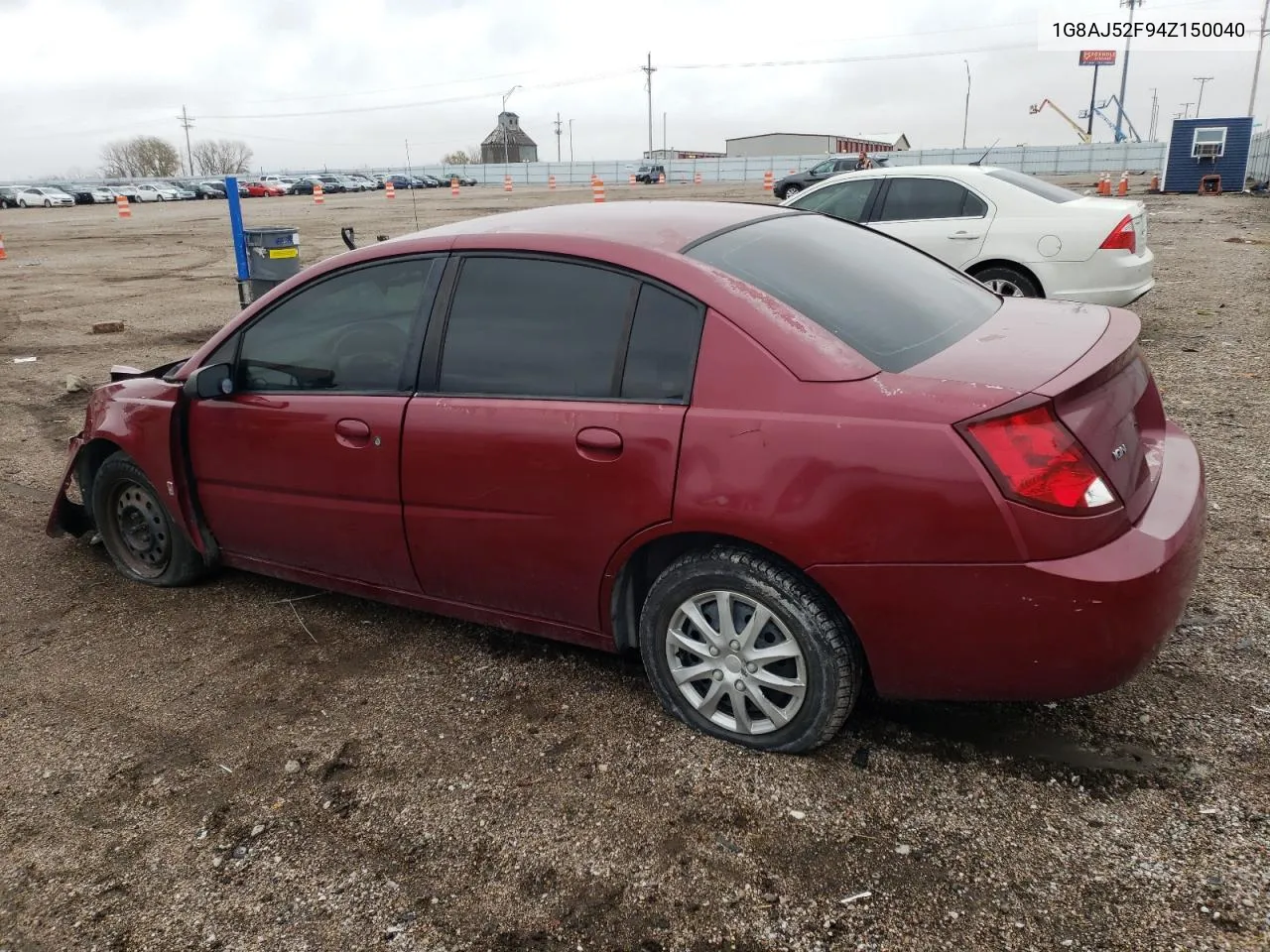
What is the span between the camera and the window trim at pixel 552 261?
276cm

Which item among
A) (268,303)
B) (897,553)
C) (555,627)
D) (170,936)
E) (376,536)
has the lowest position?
(170,936)

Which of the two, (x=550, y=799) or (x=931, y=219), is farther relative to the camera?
(x=931, y=219)

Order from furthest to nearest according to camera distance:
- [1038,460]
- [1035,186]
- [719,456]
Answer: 1. [1035,186]
2. [719,456]
3. [1038,460]

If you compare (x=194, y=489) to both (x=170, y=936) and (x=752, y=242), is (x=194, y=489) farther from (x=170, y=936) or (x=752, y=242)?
(x=752, y=242)

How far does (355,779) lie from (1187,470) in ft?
8.91

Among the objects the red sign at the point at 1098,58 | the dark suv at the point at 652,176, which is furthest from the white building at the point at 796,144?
the dark suv at the point at 652,176

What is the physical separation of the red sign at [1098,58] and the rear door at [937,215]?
3678 inches

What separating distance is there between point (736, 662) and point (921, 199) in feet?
22.0

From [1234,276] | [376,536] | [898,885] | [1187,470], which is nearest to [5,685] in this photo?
[376,536]

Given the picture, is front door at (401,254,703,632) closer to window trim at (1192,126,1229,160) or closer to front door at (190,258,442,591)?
front door at (190,258,442,591)

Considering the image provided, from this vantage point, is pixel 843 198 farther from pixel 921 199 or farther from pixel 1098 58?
pixel 1098 58

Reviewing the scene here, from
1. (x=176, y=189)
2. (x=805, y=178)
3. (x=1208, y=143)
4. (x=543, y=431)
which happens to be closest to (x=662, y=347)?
(x=543, y=431)

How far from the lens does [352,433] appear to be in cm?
332

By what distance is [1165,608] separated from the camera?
2.44 metres
